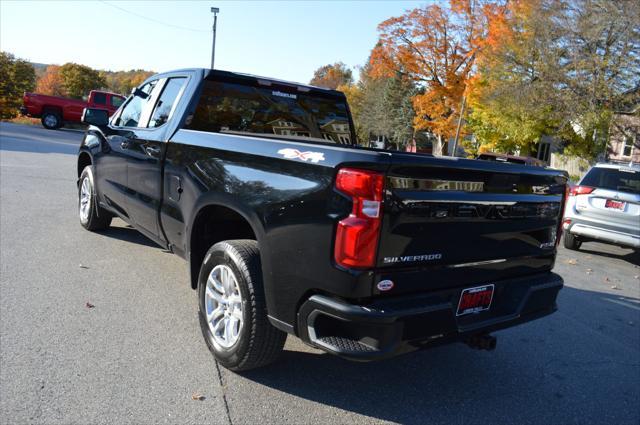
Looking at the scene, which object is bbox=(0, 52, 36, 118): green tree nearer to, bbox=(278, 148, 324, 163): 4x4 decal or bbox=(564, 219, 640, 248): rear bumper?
bbox=(564, 219, 640, 248): rear bumper

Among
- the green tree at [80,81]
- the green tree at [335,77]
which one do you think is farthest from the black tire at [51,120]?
the green tree at [335,77]

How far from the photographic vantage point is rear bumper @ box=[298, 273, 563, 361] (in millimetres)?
2551

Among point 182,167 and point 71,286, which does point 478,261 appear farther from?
point 71,286

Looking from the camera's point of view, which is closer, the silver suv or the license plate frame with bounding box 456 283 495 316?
the license plate frame with bounding box 456 283 495 316

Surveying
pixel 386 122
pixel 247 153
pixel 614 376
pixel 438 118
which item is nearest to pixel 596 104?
pixel 438 118

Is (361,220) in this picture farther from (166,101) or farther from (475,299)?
(166,101)

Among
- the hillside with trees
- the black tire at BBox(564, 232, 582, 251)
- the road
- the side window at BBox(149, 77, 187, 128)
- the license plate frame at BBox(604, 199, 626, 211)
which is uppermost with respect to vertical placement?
the hillside with trees

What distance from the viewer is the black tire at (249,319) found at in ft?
10.0

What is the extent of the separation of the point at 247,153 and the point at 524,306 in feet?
6.50

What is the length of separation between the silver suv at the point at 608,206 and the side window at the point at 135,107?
6177 mm

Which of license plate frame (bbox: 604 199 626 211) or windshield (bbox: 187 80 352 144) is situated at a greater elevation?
windshield (bbox: 187 80 352 144)

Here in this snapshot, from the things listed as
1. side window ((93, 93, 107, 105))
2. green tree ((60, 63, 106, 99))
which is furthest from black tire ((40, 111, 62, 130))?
green tree ((60, 63, 106, 99))

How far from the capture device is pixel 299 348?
12.5 ft

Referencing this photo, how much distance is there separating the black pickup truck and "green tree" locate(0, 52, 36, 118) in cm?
3418
